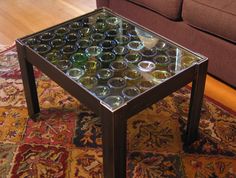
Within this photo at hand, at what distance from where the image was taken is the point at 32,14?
8.61 feet

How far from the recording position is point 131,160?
150 cm

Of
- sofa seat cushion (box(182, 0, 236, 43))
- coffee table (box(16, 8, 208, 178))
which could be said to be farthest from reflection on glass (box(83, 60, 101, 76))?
sofa seat cushion (box(182, 0, 236, 43))

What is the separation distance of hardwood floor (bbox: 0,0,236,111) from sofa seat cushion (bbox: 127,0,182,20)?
79 cm

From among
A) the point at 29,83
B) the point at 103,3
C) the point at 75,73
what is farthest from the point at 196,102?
the point at 103,3

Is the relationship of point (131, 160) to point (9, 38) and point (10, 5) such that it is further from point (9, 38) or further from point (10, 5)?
point (10, 5)

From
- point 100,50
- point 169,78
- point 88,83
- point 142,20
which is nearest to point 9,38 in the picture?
point 142,20

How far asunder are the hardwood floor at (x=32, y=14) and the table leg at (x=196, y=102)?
51.7 inches

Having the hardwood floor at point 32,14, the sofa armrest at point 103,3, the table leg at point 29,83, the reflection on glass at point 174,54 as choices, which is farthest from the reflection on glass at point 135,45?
the hardwood floor at point 32,14

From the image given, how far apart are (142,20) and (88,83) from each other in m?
0.96

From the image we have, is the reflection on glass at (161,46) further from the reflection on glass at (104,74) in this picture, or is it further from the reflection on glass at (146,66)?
the reflection on glass at (104,74)

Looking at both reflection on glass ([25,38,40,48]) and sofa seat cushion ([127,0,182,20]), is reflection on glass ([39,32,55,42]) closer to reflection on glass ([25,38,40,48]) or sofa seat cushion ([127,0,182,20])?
reflection on glass ([25,38,40,48])

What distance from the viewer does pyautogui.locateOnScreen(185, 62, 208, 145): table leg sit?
1385mm

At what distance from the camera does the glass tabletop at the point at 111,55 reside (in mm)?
1289

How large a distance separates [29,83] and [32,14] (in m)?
1.15
